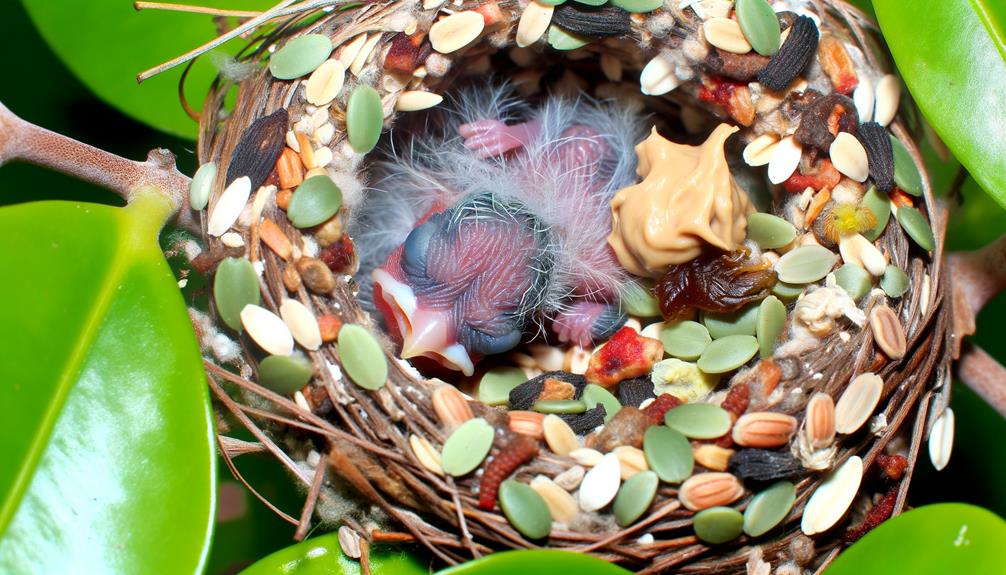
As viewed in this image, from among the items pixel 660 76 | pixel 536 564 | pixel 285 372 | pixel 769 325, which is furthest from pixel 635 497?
pixel 660 76

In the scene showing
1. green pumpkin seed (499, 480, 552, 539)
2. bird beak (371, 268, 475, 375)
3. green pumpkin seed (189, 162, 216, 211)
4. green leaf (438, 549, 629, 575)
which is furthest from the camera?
bird beak (371, 268, 475, 375)

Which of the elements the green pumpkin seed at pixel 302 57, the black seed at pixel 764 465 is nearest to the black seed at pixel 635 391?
the black seed at pixel 764 465

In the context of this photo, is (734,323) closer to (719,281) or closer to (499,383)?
(719,281)

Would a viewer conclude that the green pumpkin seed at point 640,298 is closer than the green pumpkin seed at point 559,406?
No

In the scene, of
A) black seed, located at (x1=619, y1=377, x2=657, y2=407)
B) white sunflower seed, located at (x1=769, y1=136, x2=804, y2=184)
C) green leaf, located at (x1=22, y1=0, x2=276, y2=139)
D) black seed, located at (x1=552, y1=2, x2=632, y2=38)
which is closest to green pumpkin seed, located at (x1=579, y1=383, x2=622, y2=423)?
black seed, located at (x1=619, y1=377, x2=657, y2=407)

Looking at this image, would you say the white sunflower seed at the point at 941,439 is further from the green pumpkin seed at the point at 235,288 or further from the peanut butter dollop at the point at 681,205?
the green pumpkin seed at the point at 235,288

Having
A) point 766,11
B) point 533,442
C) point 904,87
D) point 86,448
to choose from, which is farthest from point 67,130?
point 904,87

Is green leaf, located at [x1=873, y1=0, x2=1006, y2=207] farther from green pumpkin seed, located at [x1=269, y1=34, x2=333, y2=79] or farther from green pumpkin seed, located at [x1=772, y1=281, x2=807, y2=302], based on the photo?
green pumpkin seed, located at [x1=269, y1=34, x2=333, y2=79]
